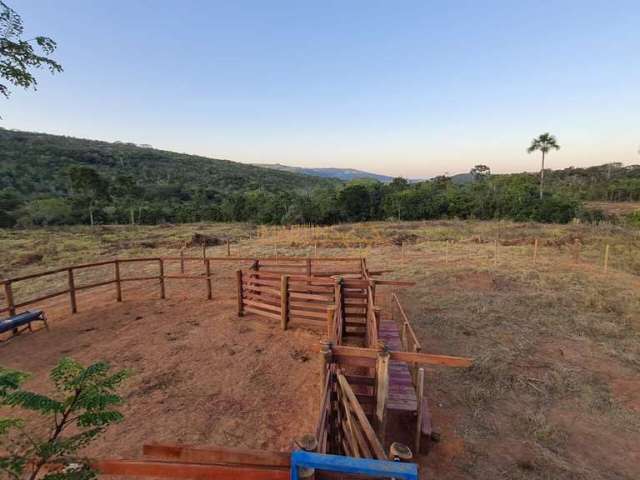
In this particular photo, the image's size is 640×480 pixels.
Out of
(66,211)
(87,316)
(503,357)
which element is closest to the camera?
(503,357)

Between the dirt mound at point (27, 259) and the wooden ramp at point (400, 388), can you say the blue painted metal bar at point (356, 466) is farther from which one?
the dirt mound at point (27, 259)

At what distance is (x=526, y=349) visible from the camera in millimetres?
7094

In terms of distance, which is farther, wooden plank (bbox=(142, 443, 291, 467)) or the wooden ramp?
the wooden ramp

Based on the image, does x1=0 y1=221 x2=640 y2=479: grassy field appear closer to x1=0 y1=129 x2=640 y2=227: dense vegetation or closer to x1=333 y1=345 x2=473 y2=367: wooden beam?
x1=333 y1=345 x2=473 y2=367: wooden beam

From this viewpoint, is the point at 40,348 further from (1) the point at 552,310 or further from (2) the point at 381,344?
(1) the point at 552,310

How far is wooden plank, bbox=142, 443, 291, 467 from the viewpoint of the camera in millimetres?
1654

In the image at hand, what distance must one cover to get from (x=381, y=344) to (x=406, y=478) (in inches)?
73.7

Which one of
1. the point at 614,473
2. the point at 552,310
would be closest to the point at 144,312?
the point at 614,473

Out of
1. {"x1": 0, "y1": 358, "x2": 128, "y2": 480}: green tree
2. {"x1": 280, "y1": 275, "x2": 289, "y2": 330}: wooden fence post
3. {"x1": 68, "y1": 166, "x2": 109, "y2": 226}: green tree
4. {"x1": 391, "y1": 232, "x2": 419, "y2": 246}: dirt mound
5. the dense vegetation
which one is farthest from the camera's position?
{"x1": 68, "y1": 166, "x2": 109, "y2": 226}: green tree

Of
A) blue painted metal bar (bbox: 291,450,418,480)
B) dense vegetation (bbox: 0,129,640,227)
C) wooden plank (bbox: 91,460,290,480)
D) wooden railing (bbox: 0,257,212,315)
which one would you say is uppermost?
dense vegetation (bbox: 0,129,640,227)

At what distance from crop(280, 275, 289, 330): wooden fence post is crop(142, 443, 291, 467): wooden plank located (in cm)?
573

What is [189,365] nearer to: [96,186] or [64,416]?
[64,416]

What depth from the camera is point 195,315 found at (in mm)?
8609

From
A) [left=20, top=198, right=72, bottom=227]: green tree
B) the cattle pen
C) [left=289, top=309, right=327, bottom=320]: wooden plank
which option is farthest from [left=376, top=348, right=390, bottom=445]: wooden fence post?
[left=20, top=198, right=72, bottom=227]: green tree
